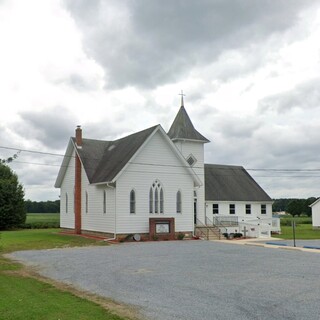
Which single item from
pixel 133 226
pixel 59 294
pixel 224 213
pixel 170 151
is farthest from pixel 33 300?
pixel 224 213

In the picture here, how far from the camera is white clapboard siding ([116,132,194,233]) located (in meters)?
31.5

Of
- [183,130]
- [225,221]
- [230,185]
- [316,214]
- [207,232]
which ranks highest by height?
[183,130]

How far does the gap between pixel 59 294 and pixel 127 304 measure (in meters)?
2.25

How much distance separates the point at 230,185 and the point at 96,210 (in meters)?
17.5

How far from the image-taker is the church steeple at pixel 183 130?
39.4m

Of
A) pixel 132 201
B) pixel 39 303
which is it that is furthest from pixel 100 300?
pixel 132 201

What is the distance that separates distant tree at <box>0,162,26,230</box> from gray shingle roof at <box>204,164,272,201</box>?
76.7 ft

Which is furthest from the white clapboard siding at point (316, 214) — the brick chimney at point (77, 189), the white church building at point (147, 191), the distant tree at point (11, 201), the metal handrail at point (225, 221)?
the distant tree at point (11, 201)

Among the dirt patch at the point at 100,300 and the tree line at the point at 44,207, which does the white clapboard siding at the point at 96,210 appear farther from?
the tree line at the point at 44,207

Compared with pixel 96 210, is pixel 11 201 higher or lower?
higher

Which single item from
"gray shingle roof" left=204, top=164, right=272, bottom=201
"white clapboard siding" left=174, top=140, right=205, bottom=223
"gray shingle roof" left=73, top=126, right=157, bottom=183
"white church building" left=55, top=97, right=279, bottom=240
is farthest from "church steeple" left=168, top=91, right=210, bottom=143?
"gray shingle roof" left=204, top=164, right=272, bottom=201

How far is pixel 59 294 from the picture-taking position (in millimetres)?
11969

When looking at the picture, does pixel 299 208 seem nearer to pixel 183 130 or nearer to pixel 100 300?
pixel 183 130

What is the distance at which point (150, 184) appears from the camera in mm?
32844
